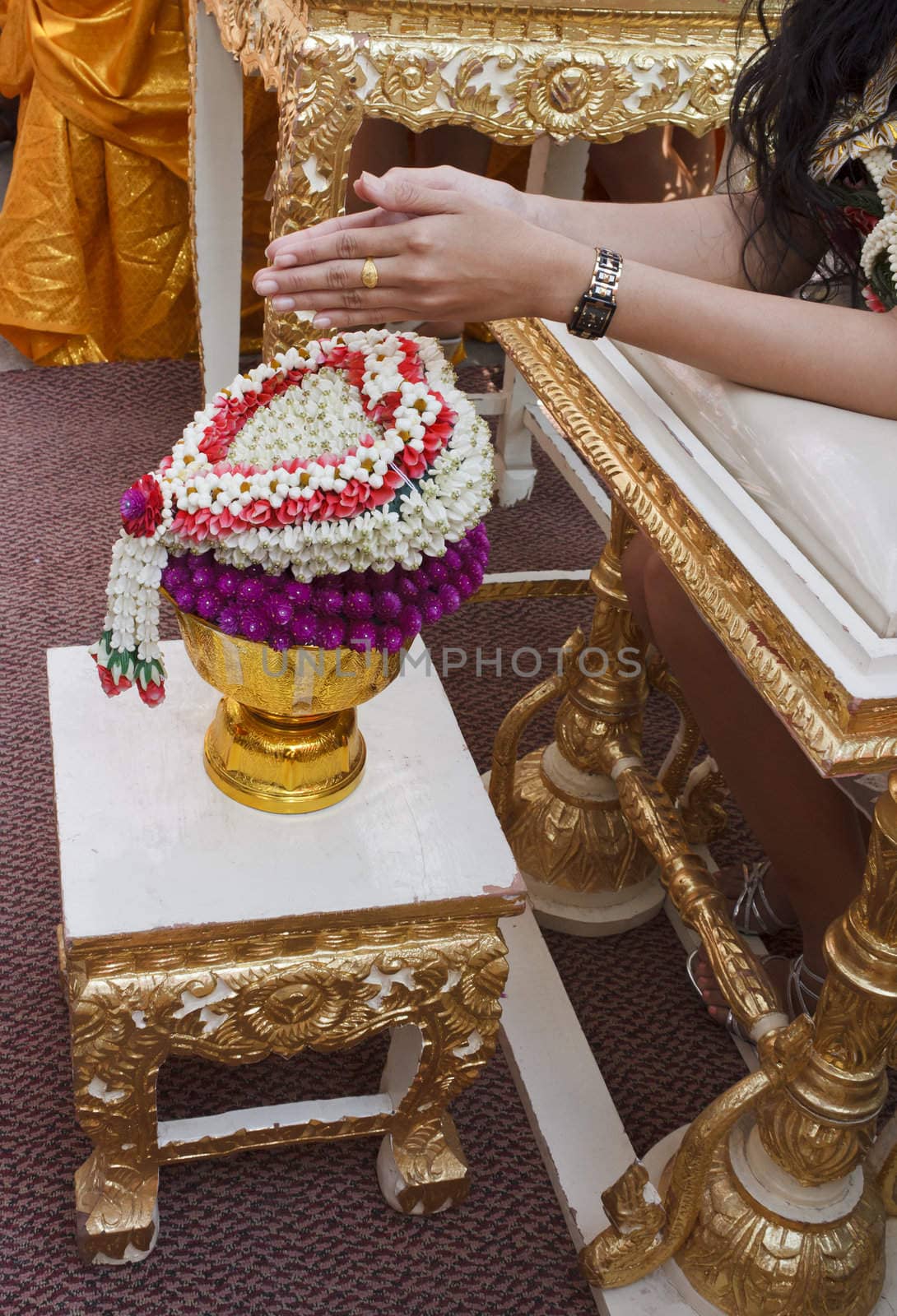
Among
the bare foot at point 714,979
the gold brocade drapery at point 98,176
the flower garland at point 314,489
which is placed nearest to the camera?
the flower garland at point 314,489

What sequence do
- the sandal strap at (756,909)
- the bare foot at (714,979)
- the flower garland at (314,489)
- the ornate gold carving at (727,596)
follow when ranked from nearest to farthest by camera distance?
the ornate gold carving at (727,596) → the flower garland at (314,489) → the bare foot at (714,979) → the sandal strap at (756,909)

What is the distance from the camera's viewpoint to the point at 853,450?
75 cm

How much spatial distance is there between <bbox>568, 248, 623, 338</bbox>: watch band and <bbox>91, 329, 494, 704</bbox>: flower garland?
102 millimetres

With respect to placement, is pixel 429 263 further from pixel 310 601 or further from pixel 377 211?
pixel 310 601

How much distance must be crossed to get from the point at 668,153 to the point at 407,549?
4.23 ft

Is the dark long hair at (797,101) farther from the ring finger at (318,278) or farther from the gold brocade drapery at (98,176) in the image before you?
the gold brocade drapery at (98,176)

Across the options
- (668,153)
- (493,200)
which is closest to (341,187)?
(493,200)

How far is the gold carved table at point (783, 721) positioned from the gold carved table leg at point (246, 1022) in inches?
7.7

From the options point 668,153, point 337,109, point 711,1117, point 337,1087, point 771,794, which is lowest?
point 337,1087

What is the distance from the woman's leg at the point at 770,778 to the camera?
1.05 meters

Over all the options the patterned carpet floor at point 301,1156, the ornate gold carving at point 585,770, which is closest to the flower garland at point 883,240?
the ornate gold carving at point 585,770

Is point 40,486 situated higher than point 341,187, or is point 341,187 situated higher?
point 341,187

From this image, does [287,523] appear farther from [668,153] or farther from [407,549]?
[668,153]

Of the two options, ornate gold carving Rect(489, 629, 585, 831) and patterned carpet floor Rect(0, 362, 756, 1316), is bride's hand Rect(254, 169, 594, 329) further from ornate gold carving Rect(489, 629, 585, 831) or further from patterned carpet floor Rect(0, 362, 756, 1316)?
patterned carpet floor Rect(0, 362, 756, 1316)
